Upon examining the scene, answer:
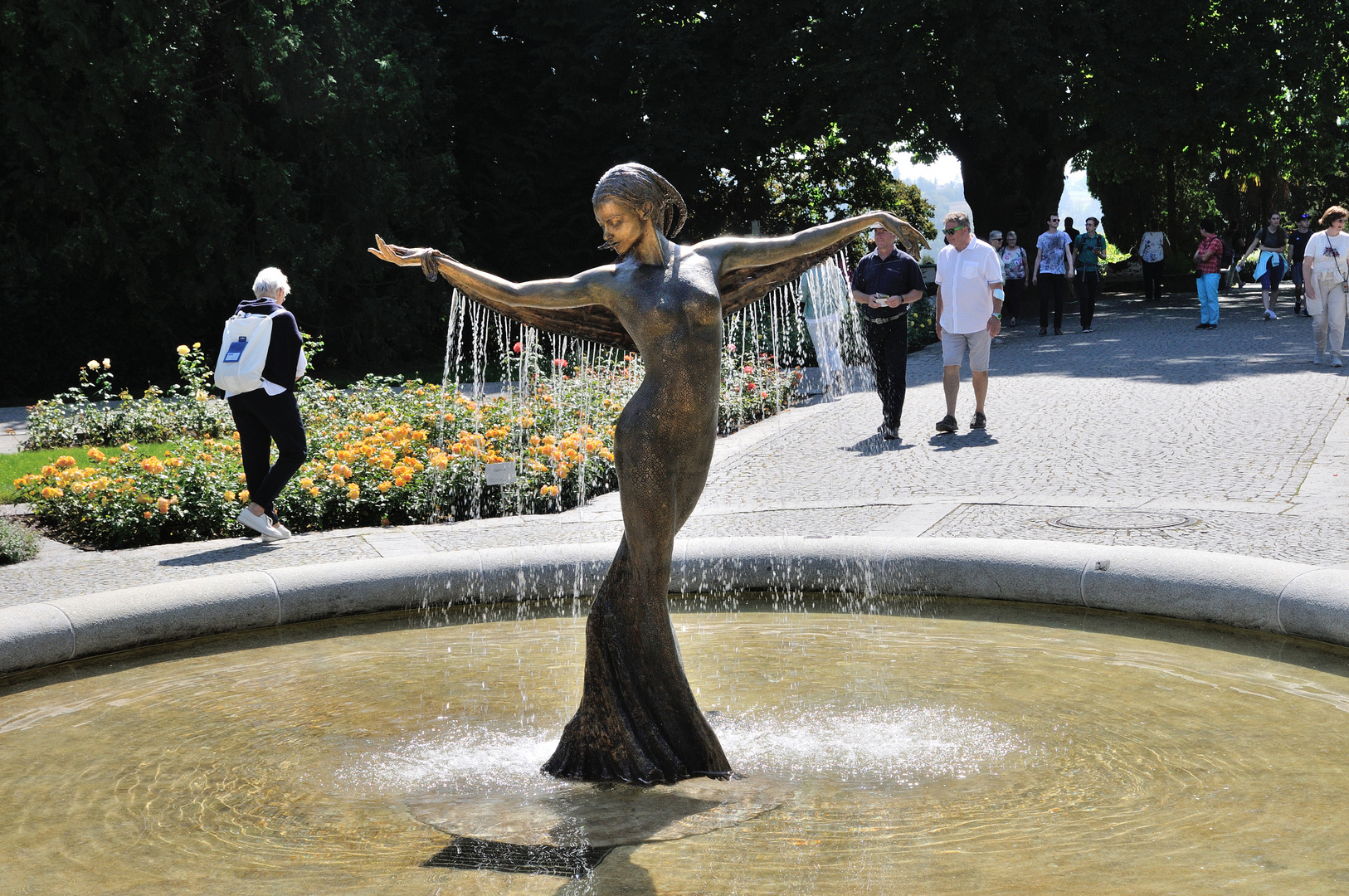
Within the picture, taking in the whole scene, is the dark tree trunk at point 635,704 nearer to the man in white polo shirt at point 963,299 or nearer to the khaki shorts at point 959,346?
the man in white polo shirt at point 963,299

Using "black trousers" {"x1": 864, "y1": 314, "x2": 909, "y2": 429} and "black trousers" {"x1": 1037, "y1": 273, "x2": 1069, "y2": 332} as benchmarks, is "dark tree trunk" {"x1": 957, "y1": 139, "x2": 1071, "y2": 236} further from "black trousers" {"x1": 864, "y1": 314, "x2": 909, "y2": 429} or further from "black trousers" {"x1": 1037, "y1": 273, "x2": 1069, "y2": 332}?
"black trousers" {"x1": 864, "y1": 314, "x2": 909, "y2": 429}

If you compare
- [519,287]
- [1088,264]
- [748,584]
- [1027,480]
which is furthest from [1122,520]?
[1088,264]

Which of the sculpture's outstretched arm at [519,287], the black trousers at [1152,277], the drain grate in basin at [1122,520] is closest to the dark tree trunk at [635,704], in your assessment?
the sculpture's outstretched arm at [519,287]

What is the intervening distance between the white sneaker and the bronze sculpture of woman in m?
3.95

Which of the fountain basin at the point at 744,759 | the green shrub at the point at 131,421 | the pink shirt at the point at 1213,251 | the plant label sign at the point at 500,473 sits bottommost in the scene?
the fountain basin at the point at 744,759

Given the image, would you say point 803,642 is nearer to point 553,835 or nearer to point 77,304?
point 553,835

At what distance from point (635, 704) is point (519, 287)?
1.41 metres

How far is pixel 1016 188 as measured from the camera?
26.0m

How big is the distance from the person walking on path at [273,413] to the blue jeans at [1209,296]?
1473 cm

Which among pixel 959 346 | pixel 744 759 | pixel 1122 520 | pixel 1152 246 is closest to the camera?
pixel 744 759

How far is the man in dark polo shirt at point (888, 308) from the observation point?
10172 mm

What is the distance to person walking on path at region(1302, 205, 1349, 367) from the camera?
42.4ft

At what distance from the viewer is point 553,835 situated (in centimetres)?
364

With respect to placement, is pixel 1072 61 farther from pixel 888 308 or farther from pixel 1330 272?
A: pixel 888 308
